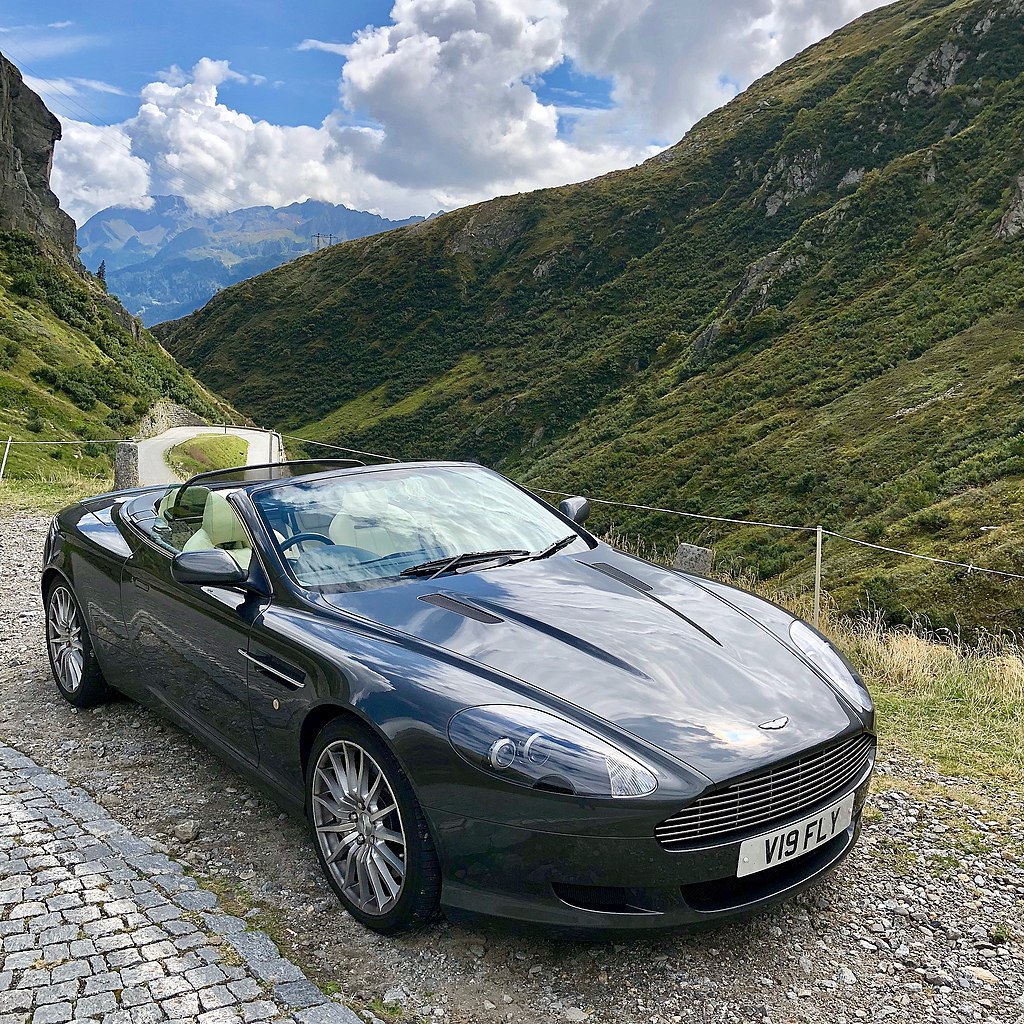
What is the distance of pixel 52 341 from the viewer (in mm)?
40062

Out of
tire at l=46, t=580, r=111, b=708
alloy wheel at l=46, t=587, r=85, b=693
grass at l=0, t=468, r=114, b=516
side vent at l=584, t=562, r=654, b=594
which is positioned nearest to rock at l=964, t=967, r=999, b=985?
side vent at l=584, t=562, r=654, b=594

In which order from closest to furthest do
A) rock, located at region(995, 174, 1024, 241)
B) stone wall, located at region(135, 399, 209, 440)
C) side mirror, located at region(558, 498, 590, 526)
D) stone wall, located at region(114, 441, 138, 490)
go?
side mirror, located at region(558, 498, 590, 526), stone wall, located at region(114, 441, 138, 490), stone wall, located at region(135, 399, 209, 440), rock, located at region(995, 174, 1024, 241)

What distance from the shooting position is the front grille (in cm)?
237

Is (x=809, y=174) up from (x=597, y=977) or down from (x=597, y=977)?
up

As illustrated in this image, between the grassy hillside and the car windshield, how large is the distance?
1361 centimetres

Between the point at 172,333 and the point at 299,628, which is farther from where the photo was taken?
the point at 172,333

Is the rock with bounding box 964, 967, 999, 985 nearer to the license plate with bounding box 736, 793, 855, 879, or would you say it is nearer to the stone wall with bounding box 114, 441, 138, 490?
the license plate with bounding box 736, 793, 855, 879

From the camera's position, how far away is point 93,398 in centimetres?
3712

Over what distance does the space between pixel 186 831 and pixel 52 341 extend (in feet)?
141

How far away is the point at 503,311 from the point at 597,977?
363 ft

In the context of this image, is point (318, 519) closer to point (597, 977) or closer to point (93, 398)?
point (597, 977)

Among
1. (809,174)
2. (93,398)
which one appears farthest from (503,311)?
(93,398)

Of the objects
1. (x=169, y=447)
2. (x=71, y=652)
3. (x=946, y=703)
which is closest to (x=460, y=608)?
(x=71, y=652)

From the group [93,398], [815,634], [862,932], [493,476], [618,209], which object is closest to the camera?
[862,932]
